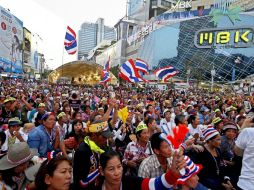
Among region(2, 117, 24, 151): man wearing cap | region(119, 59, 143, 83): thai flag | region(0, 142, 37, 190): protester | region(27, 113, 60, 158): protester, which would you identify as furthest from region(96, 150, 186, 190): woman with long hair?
region(119, 59, 143, 83): thai flag

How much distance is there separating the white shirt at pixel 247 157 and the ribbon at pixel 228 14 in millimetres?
63150

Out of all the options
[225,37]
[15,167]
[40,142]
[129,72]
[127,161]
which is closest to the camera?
[15,167]

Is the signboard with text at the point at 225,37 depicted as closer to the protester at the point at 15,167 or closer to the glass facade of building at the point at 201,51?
the glass facade of building at the point at 201,51

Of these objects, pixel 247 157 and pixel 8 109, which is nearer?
pixel 247 157

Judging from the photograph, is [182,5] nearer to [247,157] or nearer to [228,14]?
[228,14]

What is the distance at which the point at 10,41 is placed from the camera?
56281mm

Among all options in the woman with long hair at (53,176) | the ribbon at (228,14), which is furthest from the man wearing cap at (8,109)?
the ribbon at (228,14)

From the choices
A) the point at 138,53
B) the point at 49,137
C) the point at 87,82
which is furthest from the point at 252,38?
the point at 49,137

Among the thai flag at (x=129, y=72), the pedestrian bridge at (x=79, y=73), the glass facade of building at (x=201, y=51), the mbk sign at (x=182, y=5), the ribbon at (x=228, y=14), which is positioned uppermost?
the mbk sign at (x=182, y=5)

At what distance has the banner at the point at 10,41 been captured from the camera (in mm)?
51875

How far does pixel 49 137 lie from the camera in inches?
203

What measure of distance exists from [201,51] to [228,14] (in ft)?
28.4

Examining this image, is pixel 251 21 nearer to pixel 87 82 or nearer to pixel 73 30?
pixel 87 82

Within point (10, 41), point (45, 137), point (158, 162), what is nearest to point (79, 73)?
point (10, 41)
